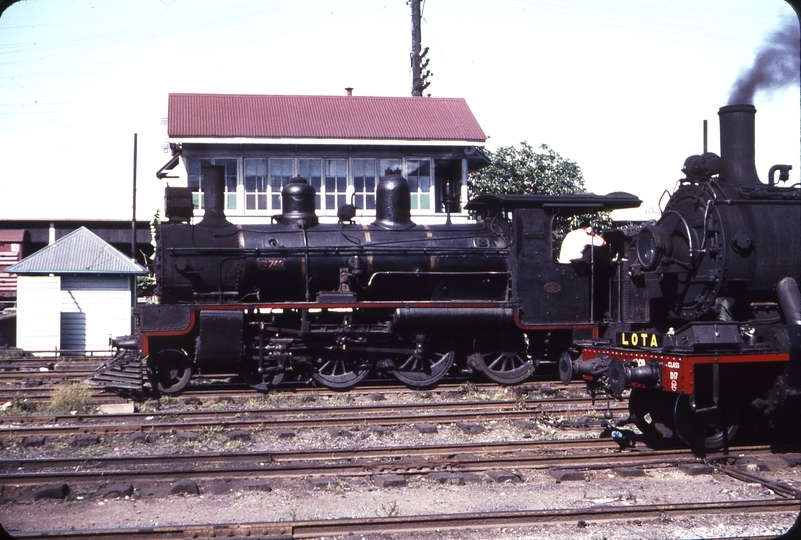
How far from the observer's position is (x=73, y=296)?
19156 millimetres

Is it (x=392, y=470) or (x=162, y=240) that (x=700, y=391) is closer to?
(x=392, y=470)

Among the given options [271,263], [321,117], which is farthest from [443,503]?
[321,117]

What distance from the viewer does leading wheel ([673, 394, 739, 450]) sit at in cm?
739

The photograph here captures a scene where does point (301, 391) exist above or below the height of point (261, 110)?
below

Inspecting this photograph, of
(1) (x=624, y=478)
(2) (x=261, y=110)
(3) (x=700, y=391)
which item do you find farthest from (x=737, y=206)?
(2) (x=261, y=110)

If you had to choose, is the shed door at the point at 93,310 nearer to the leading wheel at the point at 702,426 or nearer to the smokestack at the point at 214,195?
the smokestack at the point at 214,195

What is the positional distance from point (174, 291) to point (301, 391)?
8.86 feet

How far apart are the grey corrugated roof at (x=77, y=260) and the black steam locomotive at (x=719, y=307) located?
14.3 m

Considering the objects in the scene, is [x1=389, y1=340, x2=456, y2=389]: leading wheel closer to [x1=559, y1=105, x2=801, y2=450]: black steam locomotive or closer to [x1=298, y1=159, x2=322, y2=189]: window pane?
[x1=559, y1=105, x2=801, y2=450]: black steam locomotive

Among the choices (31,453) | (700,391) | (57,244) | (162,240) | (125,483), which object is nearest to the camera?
(125,483)

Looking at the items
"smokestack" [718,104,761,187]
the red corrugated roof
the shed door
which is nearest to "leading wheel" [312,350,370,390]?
"smokestack" [718,104,761,187]

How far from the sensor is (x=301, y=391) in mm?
12102

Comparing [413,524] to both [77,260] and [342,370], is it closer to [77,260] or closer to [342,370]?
[342,370]

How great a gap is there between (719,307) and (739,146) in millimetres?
1875
